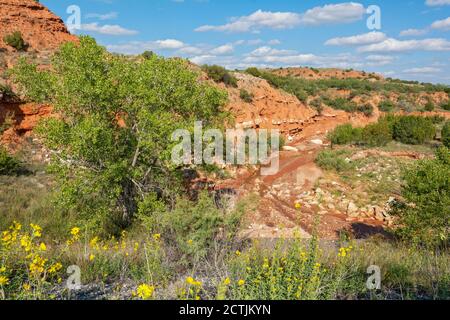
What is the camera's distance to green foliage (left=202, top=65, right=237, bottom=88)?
93.0ft

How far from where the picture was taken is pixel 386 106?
3956 centimetres

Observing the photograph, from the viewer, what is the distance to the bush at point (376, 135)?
25875mm

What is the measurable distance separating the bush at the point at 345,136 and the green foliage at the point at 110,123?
1856 cm

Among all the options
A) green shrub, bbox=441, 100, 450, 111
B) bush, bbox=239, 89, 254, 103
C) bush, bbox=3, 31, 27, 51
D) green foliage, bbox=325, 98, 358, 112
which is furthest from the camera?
green shrub, bbox=441, 100, 450, 111

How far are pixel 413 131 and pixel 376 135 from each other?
10.0 feet

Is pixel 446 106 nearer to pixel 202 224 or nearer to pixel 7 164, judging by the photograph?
pixel 202 224

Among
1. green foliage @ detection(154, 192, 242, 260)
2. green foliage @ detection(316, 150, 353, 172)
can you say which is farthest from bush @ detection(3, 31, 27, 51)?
green foliage @ detection(154, 192, 242, 260)

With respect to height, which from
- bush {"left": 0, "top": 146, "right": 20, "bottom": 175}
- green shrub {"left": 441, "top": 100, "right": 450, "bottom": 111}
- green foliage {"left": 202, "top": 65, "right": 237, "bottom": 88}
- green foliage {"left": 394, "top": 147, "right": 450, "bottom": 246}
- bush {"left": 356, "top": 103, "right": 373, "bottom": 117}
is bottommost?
green foliage {"left": 394, "top": 147, "right": 450, "bottom": 246}

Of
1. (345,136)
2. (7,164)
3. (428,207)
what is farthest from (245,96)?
(428,207)

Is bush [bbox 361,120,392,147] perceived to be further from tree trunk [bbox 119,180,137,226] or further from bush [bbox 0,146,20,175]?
bush [bbox 0,146,20,175]

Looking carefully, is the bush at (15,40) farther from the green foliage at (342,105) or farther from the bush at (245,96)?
the green foliage at (342,105)

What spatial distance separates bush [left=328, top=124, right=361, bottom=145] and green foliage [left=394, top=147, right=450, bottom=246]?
15.6 m
